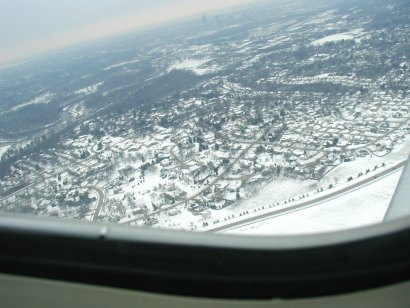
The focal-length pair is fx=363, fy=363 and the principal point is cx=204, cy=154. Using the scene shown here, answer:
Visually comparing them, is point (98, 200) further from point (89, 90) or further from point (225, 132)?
point (89, 90)

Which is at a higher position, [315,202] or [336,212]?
[336,212]

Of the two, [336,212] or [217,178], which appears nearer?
[336,212]

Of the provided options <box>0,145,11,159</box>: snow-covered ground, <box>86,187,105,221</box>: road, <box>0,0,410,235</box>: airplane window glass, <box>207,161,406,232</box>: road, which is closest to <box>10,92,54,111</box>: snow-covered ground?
<box>0,0,410,235</box>: airplane window glass

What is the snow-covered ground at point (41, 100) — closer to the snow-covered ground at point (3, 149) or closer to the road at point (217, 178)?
the snow-covered ground at point (3, 149)

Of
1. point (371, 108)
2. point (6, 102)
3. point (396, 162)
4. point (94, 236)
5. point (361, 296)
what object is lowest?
point (371, 108)

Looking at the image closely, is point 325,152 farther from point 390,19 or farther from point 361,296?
point 390,19

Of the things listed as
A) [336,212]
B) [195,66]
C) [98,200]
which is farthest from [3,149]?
[195,66]

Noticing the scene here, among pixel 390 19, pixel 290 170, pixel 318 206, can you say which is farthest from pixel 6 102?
pixel 390 19
